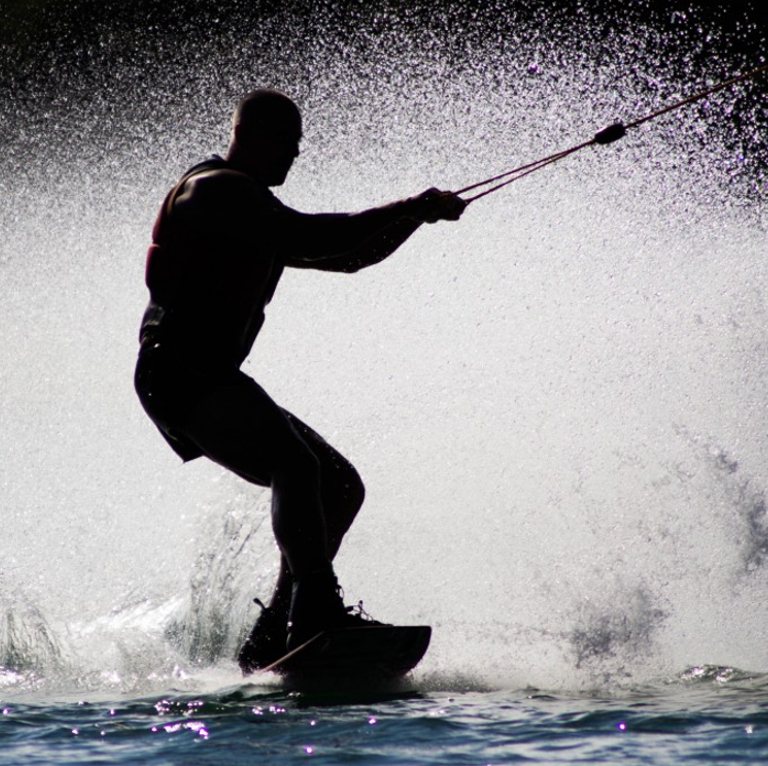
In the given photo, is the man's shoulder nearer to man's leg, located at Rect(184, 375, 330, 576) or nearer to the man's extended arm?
the man's extended arm

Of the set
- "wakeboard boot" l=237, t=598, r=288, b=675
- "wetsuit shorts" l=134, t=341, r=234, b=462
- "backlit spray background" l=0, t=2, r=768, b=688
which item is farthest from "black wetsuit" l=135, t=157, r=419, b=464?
"backlit spray background" l=0, t=2, r=768, b=688

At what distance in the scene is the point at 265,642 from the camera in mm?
3871

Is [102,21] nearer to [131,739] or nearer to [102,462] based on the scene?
[102,462]

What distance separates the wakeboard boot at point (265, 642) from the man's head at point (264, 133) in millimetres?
1333

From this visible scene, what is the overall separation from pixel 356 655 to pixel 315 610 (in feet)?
0.57

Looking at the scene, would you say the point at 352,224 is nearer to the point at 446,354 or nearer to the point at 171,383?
the point at 171,383

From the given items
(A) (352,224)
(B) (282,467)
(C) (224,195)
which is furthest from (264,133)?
(B) (282,467)

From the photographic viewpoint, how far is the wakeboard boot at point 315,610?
3518 millimetres

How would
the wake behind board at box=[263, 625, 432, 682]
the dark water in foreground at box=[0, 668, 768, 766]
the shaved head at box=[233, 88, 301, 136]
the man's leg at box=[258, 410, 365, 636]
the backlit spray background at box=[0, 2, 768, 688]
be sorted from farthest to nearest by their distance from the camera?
1. the backlit spray background at box=[0, 2, 768, 688]
2. the man's leg at box=[258, 410, 365, 636]
3. the shaved head at box=[233, 88, 301, 136]
4. the wake behind board at box=[263, 625, 432, 682]
5. the dark water in foreground at box=[0, 668, 768, 766]

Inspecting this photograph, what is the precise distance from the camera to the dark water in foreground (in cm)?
262

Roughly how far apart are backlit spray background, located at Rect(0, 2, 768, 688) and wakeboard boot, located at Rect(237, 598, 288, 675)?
0.29 meters

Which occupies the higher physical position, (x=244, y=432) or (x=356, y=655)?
(x=244, y=432)

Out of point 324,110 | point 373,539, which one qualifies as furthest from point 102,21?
point 373,539

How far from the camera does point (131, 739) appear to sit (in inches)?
112
